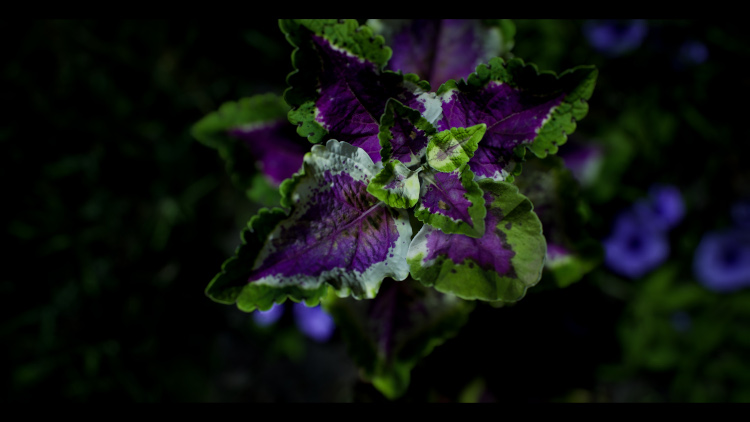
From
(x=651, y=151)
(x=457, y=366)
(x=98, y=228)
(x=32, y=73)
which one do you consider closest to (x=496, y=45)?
(x=457, y=366)

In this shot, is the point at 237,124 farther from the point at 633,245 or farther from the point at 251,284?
the point at 633,245

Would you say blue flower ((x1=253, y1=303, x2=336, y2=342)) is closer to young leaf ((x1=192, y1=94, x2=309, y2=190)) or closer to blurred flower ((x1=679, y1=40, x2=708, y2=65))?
young leaf ((x1=192, y1=94, x2=309, y2=190))

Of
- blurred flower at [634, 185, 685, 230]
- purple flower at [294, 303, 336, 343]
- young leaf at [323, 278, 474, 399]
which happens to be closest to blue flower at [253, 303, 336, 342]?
purple flower at [294, 303, 336, 343]

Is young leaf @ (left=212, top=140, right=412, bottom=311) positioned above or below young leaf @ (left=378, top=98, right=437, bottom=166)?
below

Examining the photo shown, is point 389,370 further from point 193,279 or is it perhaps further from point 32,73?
point 32,73

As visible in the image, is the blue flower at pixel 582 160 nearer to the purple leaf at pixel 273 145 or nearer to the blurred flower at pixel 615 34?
the blurred flower at pixel 615 34
